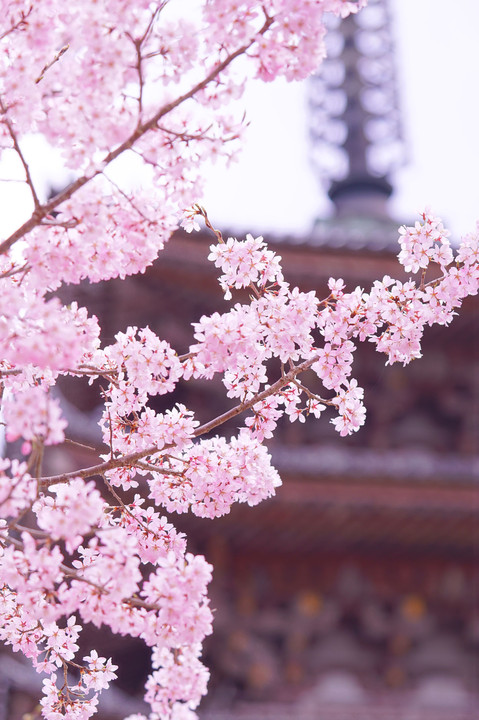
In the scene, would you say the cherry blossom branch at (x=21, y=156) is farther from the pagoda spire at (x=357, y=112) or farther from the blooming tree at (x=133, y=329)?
the pagoda spire at (x=357, y=112)

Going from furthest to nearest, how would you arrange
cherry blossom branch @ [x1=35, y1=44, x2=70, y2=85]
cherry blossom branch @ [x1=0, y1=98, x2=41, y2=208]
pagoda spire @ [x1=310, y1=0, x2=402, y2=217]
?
pagoda spire @ [x1=310, y1=0, x2=402, y2=217] → cherry blossom branch @ [x1=35, y1=44, x2=70, y2=85] → cherry blossom branch @ [x1=0, y1=98, x2=41, y2=208]

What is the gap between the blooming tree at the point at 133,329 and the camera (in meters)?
2.23

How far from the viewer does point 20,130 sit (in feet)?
7.79

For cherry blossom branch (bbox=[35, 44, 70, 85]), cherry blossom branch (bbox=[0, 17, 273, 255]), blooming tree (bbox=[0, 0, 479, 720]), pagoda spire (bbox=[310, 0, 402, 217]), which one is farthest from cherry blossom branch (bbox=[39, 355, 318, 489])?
pagoda spire (bbox=[310, 0, 402, 217])

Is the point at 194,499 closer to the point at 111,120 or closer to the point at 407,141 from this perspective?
the point at 111,120

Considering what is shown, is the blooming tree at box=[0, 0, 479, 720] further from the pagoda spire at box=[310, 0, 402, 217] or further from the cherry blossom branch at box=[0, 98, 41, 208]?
the pagoda spire at box=[310, 0, 402, 217]

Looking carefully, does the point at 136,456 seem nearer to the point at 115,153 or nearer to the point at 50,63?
the point at 115,153

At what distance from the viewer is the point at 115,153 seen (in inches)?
89.0

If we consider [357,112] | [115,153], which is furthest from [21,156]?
[357,112]

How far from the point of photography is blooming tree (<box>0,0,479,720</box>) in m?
2.23

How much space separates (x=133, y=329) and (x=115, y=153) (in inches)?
27.2

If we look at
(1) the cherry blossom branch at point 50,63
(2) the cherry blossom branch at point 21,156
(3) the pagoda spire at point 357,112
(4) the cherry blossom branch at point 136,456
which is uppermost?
(3) the pagoda spire at point 357,112

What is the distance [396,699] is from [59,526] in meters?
7.69

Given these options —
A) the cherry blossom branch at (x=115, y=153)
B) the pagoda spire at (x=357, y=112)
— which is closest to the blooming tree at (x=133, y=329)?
the cherry blossom branch at (x=115, y=153)
